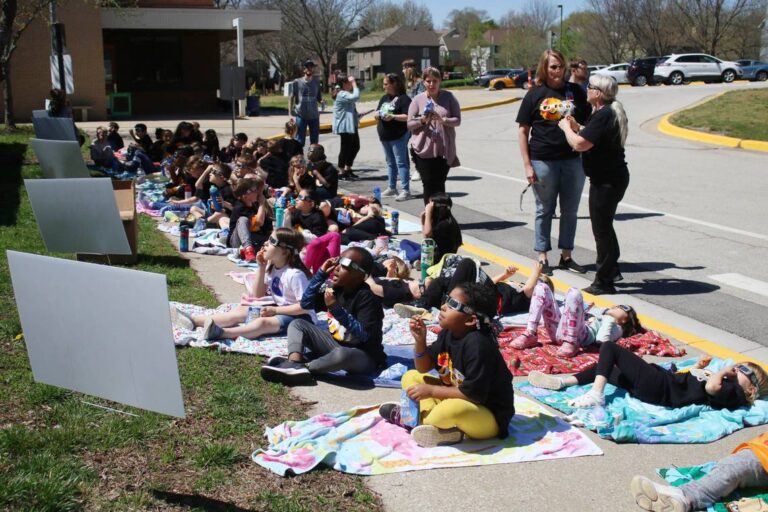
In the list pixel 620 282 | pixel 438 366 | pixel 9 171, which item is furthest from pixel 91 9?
pixel 438 366

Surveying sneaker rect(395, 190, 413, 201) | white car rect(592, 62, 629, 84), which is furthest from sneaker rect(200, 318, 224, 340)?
white car rect(592, 62, 629, 84)

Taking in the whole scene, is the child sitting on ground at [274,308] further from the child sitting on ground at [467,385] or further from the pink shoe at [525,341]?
the child sitting on ground at [467,385]

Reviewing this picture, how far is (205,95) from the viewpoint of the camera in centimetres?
3559

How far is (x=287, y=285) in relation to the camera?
6934mm

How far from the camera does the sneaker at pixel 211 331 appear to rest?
6.58 metres

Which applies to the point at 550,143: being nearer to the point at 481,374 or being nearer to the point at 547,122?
the point at 547,122

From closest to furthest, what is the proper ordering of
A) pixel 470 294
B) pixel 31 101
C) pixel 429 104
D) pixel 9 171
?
pixel 470 294 → pixel 429 104 → pixel 9 171 → pixel 31 101

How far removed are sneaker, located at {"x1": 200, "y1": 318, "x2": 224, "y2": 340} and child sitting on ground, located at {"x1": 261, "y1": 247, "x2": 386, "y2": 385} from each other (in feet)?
2.44

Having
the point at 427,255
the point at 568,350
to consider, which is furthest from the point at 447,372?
the point at 427,255

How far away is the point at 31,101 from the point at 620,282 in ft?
84.7

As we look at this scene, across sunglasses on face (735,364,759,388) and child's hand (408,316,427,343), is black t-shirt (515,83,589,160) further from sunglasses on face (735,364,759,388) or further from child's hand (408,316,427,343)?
child's hand (408,316,427,343)

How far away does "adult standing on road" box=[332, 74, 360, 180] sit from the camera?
51.4 ft

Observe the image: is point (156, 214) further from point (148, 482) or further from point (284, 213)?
point (148, 482)

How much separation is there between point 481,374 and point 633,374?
4.36 feet
